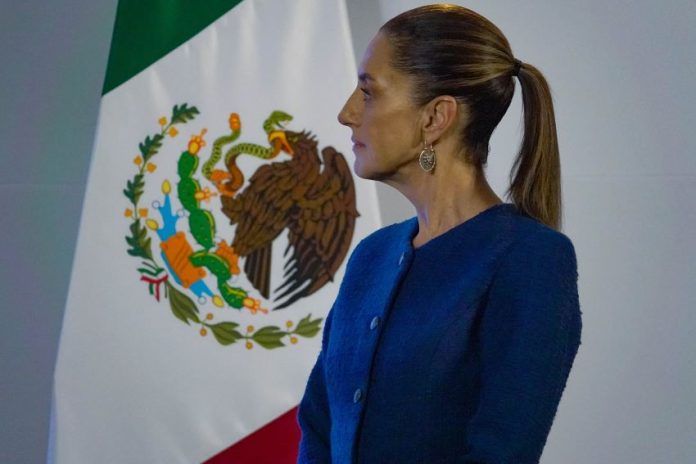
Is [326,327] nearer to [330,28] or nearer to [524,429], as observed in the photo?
[524,429]

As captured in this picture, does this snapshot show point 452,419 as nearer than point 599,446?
Yes

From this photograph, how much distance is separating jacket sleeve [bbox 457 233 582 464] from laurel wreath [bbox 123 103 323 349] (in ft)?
4.41

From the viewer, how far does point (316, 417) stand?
135cm

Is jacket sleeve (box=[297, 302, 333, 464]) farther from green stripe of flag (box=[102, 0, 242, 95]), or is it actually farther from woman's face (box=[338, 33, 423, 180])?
green stripe of flag (box=[102, 0, 242, 95])

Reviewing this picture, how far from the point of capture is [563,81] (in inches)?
94.0

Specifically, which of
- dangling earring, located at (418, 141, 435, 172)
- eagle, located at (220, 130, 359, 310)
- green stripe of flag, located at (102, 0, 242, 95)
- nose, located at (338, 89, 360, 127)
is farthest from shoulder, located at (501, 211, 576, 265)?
green stripe of flag, located at (102, 0, 242, 95)

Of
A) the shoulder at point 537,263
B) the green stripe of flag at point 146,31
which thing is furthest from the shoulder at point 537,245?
the green stripe of flag at point 146,31

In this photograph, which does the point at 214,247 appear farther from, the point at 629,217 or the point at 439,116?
the point at 439,116

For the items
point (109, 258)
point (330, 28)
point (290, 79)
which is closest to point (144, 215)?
point (109, 258)

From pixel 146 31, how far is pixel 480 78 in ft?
4.86

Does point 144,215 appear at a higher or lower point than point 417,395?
higher

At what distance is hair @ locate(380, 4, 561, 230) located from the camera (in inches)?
46.8

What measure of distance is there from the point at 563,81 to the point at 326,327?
1273mm

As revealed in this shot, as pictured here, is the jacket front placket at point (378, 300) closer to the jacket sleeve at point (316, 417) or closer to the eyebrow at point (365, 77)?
the jacket sleeve at point (316, 417)
